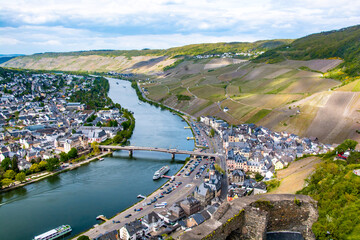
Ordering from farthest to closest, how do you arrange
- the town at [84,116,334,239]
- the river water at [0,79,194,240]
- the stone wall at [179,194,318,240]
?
1. the river water at [0,79,194,240]
2. the town at [84,116,334,239]
3. the stone wall at [179,194,318,240]

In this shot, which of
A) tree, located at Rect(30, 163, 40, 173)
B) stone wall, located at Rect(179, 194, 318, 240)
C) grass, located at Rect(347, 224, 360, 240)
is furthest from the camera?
tree, located at Rect(30, 163, 40, 173)

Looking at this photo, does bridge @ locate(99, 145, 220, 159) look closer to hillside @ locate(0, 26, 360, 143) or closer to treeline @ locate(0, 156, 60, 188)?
treeline @ locate(0, 156, 60, 188)

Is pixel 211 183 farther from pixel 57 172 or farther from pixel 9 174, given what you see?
pixel 9 174

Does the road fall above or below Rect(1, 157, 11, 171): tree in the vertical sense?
below

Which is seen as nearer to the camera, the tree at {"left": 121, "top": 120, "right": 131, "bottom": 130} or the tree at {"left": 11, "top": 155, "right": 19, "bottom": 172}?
the tree at {"left": 11, "top": 155, "right": 19, "bottom": 172}

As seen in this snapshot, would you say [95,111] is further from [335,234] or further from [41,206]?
[335,234]

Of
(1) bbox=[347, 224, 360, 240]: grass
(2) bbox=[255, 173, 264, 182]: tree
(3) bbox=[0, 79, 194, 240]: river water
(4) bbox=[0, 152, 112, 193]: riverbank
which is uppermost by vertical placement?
(1) bbox=[347, 224, 360, 240]: grass

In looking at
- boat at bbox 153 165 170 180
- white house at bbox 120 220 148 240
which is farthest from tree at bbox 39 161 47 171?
white house at bbox 120 220 148 240
